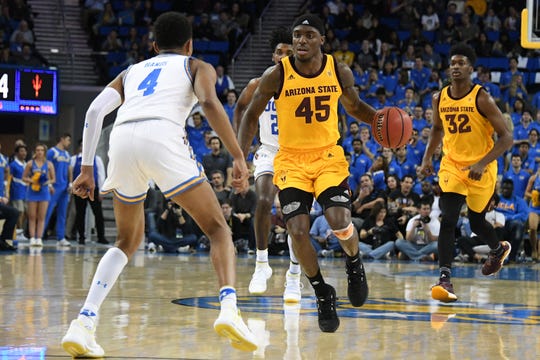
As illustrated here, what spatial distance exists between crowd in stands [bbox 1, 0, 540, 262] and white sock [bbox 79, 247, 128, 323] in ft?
14.9

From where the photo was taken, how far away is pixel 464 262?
42.6 feet

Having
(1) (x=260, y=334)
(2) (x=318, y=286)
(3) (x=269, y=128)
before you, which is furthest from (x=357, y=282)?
(3) (x=269, y=128)

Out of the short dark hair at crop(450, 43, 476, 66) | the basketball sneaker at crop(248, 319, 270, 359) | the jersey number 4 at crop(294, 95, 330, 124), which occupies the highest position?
the short dark hair at crop(450, 43, 476, 66)

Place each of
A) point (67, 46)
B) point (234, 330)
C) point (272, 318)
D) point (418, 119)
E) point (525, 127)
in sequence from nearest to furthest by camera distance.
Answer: point (234, 330) → point (272, 318) → point (525, 127) → point (418, 119) → point (67, 46)

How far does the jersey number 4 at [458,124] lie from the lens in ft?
24.5

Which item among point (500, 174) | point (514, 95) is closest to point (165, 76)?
point (500, 174)

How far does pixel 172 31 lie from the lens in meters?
4.75

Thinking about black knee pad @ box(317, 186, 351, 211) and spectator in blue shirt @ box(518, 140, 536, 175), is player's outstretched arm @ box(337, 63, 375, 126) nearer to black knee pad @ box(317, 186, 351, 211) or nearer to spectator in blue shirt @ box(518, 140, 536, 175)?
black knee pad @ box(317, 186, 351, 211)

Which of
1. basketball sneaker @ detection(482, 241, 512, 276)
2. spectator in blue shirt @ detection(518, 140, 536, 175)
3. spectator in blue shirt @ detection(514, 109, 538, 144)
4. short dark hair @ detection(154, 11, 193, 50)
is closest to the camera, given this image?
short dark hair @ detection(154, 11, 193, 50)

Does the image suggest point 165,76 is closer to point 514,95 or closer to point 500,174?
point 500,174

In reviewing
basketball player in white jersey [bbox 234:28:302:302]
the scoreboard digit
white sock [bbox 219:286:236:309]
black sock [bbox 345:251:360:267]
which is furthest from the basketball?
the scoreboard digit

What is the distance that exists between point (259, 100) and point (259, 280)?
1820mm

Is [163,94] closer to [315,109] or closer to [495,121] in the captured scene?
[315,109]

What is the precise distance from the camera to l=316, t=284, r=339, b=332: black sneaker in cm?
525
